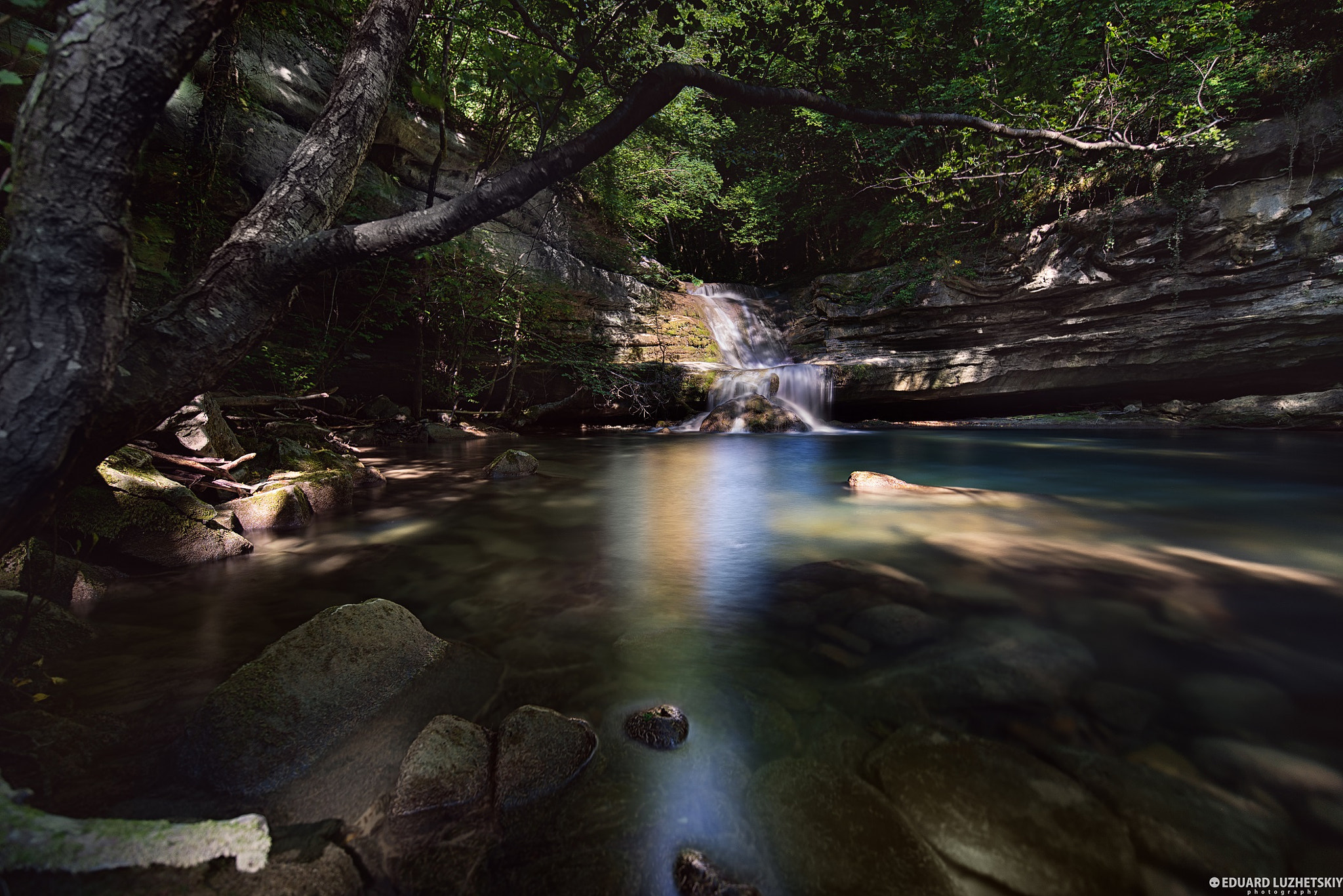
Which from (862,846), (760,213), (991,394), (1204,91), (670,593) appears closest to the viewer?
(862,846)

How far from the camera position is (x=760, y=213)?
19547mm

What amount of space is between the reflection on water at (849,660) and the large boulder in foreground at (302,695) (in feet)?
0.57

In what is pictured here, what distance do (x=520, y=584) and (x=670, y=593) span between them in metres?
0.96

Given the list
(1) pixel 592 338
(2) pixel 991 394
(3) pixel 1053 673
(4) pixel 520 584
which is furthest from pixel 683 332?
(3) pixel 1053 673

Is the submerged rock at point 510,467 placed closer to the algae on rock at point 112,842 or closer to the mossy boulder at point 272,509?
the mossy boulder at point 272,509

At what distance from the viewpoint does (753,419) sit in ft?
42.8

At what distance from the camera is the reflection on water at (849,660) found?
1295 millimetres

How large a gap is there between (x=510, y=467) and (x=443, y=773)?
219 inches

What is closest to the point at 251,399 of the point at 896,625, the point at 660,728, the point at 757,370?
the point at 660,728

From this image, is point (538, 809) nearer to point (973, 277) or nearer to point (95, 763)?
point (95, 763)

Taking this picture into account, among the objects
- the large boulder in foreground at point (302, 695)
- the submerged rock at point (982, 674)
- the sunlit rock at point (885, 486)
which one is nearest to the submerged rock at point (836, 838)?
the submerged rock at point (982, 674)

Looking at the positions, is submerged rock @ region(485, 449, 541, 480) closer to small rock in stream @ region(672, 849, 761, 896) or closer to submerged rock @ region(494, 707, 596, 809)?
submerged rock @ region(494, 707, 596, 809)

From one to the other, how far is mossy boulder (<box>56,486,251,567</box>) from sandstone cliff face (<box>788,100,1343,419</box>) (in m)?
13.7

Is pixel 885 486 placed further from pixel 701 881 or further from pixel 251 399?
pixel 251 399
